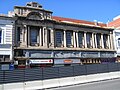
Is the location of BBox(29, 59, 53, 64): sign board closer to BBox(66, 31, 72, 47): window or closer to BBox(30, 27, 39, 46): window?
BBox(30, 27, 39, 46): window

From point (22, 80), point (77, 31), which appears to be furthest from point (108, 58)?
point (22, 80)

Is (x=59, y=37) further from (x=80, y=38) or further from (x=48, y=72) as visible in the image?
(x=48, y=72)

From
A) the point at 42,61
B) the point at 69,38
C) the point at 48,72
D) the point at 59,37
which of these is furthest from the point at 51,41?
the point at 48,72

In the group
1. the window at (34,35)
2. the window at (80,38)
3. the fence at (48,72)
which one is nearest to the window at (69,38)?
the window at (80,38)

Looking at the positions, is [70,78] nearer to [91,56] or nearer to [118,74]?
[118,74]

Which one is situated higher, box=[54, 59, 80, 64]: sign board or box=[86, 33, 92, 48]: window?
box=[86, 33, 92, 48]: window

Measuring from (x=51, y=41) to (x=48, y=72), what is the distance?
38.9 feet

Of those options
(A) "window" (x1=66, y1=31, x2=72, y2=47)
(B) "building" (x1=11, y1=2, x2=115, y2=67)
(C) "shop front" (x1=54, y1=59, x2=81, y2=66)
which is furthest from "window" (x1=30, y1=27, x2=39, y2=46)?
(A) "window" (x1=66, y1=31, x2=72, y2=47)

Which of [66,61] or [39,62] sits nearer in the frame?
[39,62]

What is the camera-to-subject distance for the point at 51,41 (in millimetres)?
33750

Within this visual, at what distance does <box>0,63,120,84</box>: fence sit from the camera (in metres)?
19.6

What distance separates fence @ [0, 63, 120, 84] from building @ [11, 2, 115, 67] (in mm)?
8570

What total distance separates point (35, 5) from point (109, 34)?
1684cm

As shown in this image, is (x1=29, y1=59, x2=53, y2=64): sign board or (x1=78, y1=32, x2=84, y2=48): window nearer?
(x1=29, y1=59, x2=53, y2=64): sign board
